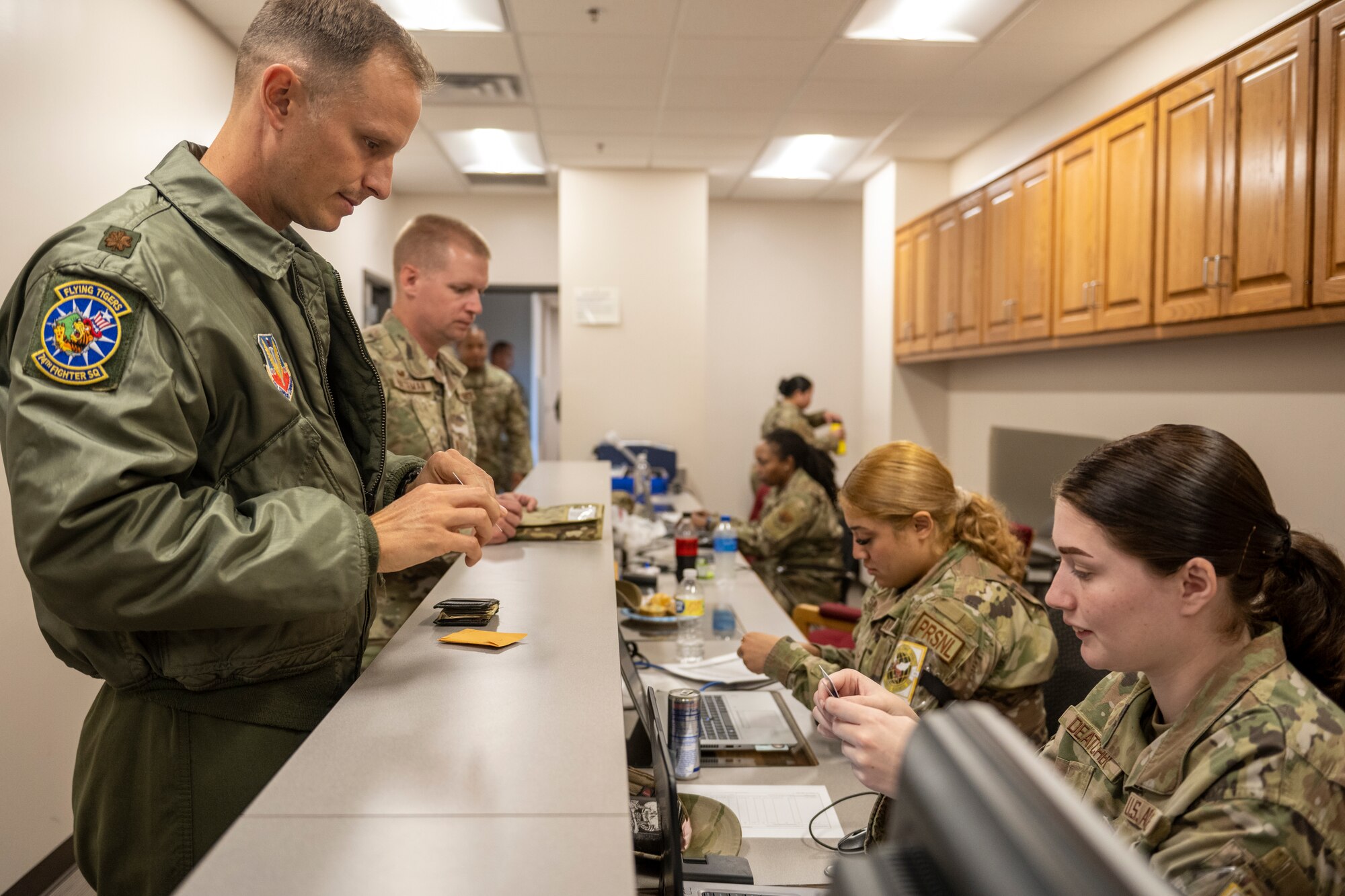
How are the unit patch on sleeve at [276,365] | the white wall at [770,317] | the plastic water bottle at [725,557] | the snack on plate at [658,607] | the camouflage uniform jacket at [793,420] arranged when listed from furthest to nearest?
the white wall at [770,317] < the camouflage uniform jacket at [793,420] < the plastic water bottle at [725,557] < the snack on plate at [658,607] < the unit patch on sleeve at [276,365]

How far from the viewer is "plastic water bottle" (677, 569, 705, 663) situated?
2.68m

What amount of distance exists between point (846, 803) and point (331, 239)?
523cm

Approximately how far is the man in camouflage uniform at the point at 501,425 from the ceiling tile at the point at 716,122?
1860 mm

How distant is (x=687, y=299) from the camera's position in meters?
6.98

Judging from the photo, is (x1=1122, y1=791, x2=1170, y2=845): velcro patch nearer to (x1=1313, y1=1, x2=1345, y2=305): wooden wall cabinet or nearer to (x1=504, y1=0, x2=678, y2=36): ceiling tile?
(x1=1313, y1=1, x2=1345, y2=305): wooden wall cabinet

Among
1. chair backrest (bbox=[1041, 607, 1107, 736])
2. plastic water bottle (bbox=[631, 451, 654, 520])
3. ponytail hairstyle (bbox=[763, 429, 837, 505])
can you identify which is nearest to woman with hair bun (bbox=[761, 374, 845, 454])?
plastic water bottle (bbox=[631, 451, 654, 520])

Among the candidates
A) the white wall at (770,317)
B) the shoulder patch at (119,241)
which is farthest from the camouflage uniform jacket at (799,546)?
the white wall at (770,317)

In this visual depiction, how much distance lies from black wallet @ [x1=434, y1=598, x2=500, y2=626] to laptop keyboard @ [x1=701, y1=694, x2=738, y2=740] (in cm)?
91

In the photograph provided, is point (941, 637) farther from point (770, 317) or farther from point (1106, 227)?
point (770, 317)

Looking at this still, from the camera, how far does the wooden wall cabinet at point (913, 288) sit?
5.95m

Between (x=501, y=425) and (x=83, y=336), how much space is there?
170 inches

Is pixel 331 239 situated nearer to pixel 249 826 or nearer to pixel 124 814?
pixel 124 814

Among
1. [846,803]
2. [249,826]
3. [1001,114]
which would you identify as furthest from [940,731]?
[1001,114]

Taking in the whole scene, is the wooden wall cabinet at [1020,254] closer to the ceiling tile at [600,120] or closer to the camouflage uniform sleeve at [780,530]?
the camouflage uniform sleeve at [780,530]
